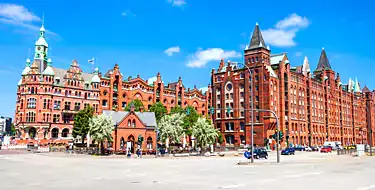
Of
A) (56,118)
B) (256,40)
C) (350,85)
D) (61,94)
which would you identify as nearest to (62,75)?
(61,94)

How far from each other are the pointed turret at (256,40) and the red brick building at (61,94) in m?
31.8

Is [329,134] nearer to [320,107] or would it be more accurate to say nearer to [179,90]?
[320,107]

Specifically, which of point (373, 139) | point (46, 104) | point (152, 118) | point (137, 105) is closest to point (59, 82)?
point (46, 104)

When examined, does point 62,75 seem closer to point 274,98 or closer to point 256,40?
point 256,40

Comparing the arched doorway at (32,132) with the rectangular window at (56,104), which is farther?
the rectangular window at (56,104)

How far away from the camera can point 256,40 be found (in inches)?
3684

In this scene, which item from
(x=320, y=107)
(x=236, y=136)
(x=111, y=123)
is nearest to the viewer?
(x=111, y=123)

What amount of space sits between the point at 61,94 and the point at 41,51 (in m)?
15.8

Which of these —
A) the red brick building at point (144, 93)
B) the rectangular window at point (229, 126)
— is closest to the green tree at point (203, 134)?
the rectangular window at point (229, 126)

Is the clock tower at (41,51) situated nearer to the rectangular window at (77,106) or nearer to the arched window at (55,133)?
the rectangular window at (77,106)

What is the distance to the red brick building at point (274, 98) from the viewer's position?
296 ft

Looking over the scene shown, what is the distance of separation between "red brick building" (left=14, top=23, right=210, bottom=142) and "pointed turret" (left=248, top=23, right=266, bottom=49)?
31.8 m

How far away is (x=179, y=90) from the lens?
116m

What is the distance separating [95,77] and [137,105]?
14.8 m
